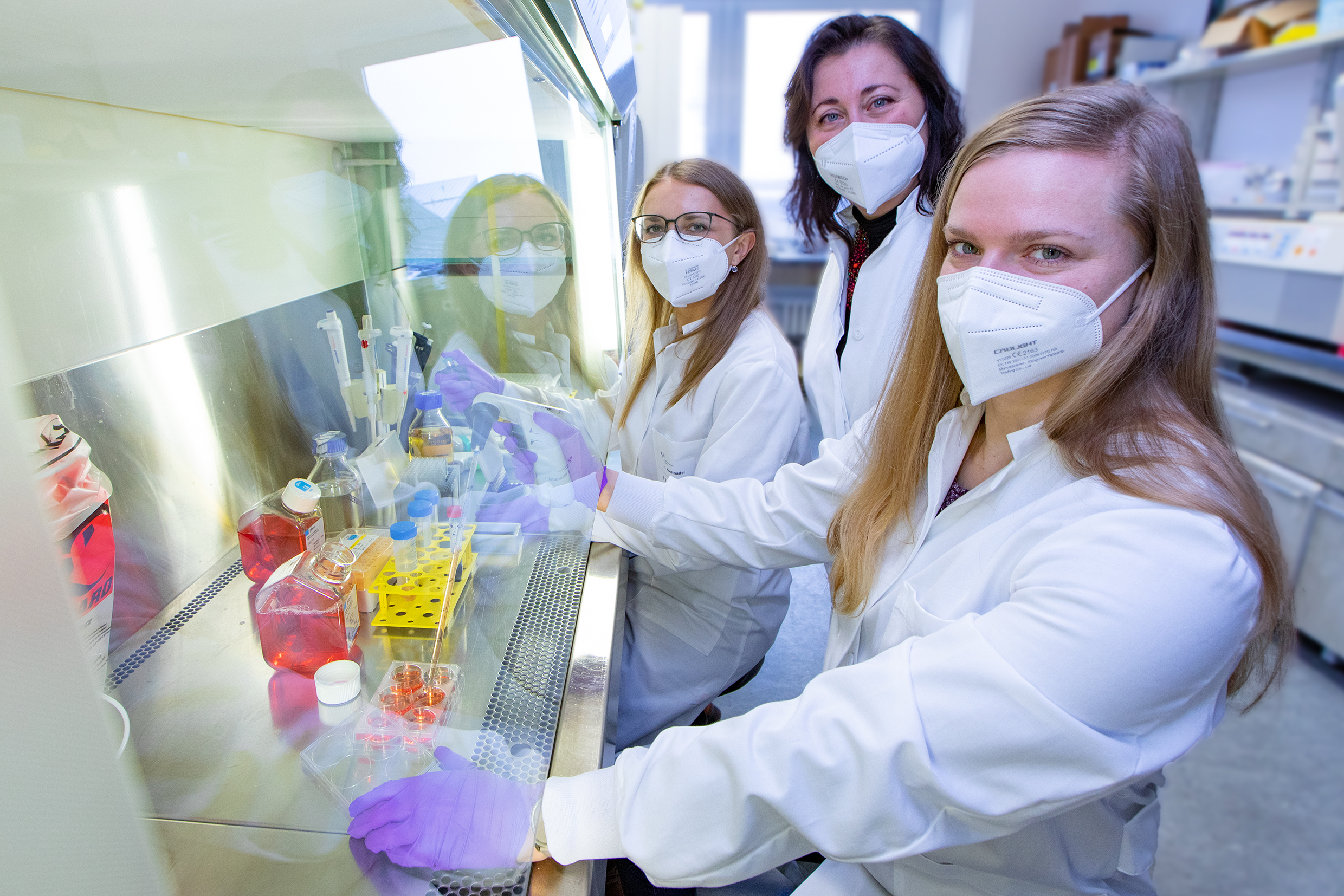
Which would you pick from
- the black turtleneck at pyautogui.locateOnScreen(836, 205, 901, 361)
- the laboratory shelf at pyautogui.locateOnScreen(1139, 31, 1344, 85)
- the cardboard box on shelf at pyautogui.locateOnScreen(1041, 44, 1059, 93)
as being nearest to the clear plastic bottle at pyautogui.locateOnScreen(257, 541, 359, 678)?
the black turtleneck at pyautogui.locateOnScreen(836, 205, 901, 361)

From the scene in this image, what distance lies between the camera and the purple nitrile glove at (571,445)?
1.24 metres

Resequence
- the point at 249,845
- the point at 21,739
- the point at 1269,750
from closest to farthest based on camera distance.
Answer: the point at 21,739 → the point at 249,845 → the point at 1269,750

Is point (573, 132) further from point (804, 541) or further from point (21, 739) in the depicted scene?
point (21, 739)

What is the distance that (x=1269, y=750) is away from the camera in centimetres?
221

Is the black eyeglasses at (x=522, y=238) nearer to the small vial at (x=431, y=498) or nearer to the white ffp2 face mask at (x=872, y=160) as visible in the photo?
the small vial at (x=431, y=498)

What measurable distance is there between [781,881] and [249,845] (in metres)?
0.73

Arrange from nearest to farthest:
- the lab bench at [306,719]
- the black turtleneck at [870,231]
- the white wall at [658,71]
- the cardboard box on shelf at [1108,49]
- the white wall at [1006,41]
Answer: the lab bench at [306,719] → the black turtleneck at [870,231] → the white wall at [658,71] → the cardboard box on shelf at [1108,49] → the white wall at [1006,41]

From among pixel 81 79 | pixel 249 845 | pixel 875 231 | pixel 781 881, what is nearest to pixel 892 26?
pixel 875 231

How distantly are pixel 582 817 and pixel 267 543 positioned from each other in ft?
2.13

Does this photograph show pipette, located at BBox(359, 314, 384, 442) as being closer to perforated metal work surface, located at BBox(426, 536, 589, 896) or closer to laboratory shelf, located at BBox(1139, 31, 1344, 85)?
perforated metal work surface, located at BBox(426, 536, 589, 896)

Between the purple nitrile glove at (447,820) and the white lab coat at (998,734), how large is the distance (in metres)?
0.03

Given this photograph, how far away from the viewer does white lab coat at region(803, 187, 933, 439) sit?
63.0 inches

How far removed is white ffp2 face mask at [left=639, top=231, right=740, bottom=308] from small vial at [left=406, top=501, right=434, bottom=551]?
780 millimetres

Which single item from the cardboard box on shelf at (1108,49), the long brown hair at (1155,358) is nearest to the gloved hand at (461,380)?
the long brown hair at (1155,358)
